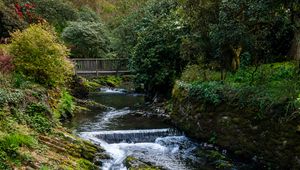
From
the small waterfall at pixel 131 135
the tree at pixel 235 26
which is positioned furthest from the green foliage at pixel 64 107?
the tree at pixel 235 26

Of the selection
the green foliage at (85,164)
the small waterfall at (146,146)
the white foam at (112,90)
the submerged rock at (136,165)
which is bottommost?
the white foam at (112,90)

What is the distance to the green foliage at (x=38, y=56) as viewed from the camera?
13531 millimetres

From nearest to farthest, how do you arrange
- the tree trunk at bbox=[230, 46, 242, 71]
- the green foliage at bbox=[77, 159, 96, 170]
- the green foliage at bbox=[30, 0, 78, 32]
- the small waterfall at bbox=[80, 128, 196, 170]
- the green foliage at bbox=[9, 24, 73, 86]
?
the green foliage at bbox=[77, 159, 96, 170], the small waterfall at bbox=[80, 128, 196, 170], the green foliage at bbox=[9, 24, 73, 86], the tree trunk at bbox=[230, 46, 242, 71], the green foliage at bbox=[30, 0, 78, 32]

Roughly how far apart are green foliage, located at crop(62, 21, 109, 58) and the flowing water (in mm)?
15632

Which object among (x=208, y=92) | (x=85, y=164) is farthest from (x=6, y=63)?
(x=208, y=92)

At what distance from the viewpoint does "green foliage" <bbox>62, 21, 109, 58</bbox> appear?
33.6 m

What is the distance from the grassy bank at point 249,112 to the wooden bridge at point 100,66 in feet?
56.1

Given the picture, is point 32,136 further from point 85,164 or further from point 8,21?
point 8,21

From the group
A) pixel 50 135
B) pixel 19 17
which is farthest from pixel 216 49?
pixel 19 17

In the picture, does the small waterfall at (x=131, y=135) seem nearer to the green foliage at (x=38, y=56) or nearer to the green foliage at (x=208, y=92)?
the green foliage at (x=208, y=92)

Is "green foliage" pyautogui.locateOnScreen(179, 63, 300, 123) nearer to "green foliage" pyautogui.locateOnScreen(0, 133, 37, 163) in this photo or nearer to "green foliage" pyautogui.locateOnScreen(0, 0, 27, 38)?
"green foliage" pyautogui.locateOnScreen(0, 133, 37, 163)

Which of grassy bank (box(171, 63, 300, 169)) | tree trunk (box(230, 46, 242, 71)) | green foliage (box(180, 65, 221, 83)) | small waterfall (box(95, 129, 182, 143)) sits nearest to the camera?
grassy bank (box(171, 63, 300, 169))

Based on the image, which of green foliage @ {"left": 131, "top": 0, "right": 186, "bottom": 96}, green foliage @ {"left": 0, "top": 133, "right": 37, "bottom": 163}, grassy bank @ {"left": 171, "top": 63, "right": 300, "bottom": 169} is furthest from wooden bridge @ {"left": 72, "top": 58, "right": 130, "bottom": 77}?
green foliage @ {"left": 0, "top": 133, "right": 37, "bottom": 163}

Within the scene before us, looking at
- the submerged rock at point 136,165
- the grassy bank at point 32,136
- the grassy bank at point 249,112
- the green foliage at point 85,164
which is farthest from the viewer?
the submerged rock at point 136,165
